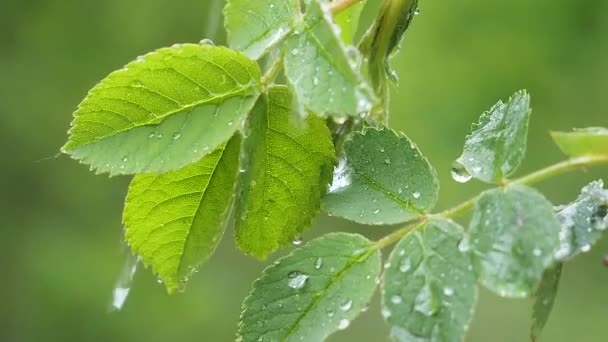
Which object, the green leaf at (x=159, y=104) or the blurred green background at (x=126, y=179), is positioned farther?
the blurred green background at (x=126, y=179)

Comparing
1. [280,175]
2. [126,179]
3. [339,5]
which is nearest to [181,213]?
[280,175]

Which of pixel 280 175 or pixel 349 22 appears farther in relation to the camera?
pixel 349 22

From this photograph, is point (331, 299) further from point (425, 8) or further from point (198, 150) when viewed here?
point (425, 8)

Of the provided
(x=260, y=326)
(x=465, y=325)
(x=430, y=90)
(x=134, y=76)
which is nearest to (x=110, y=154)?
(x=134, y=76)

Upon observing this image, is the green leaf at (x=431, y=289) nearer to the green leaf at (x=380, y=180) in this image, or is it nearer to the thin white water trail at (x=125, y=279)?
the green leaf at (x=380, y=180)

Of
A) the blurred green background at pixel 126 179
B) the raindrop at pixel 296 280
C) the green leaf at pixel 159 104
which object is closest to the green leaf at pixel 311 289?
the raindrop at pixel 296 280

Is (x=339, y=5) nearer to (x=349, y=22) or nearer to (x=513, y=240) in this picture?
(x=349, y=22)

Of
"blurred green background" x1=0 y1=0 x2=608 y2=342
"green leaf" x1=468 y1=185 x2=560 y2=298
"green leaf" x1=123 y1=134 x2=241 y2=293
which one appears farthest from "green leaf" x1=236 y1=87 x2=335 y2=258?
"blurred green background" x1=0 y1=0 x2=608 y2=342

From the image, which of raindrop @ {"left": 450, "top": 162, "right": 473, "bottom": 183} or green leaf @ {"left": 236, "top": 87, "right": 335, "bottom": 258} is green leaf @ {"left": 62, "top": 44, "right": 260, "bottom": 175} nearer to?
green leaf @ {"left": 236, "top": 87, "right": 335, "bottom": 258}
